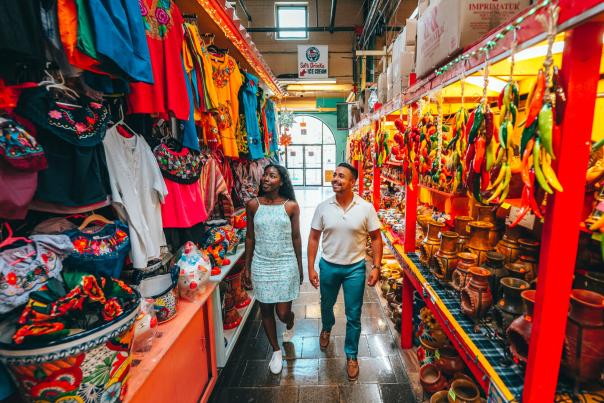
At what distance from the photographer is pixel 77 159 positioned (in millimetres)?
1328

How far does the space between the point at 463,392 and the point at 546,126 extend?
5.59ft

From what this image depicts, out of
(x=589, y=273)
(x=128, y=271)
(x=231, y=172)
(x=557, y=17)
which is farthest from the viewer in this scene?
(x=231, y=172)

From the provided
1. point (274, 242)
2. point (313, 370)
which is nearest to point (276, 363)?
point (313, 370)

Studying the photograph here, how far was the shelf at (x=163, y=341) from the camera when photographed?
53.8 inches

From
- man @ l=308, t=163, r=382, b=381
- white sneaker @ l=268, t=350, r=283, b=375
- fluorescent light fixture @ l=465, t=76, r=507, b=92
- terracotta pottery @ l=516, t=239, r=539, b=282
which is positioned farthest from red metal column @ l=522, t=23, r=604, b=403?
white sneaker @ l=268, t=350, r=283, b=375

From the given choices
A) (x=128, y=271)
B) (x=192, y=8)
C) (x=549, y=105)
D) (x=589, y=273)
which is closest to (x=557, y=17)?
(x=549, y=105)

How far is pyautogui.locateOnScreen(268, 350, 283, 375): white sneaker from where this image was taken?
2.64 metres

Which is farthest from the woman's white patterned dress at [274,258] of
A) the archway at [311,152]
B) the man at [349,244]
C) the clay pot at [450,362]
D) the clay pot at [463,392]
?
the archway at [311,152]

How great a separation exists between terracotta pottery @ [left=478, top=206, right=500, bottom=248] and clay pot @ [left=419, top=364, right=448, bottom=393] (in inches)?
40.6

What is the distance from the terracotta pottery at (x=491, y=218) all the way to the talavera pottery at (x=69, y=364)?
2.05 meters

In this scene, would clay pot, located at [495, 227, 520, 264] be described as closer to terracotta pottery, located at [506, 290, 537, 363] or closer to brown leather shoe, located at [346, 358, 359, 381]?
terracotta pottery, located at [506, 290, 537, 363]

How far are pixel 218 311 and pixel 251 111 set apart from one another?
2318 mm

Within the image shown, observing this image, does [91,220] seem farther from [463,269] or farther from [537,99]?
[463,269]

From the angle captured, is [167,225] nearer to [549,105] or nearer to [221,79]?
[221,79]
